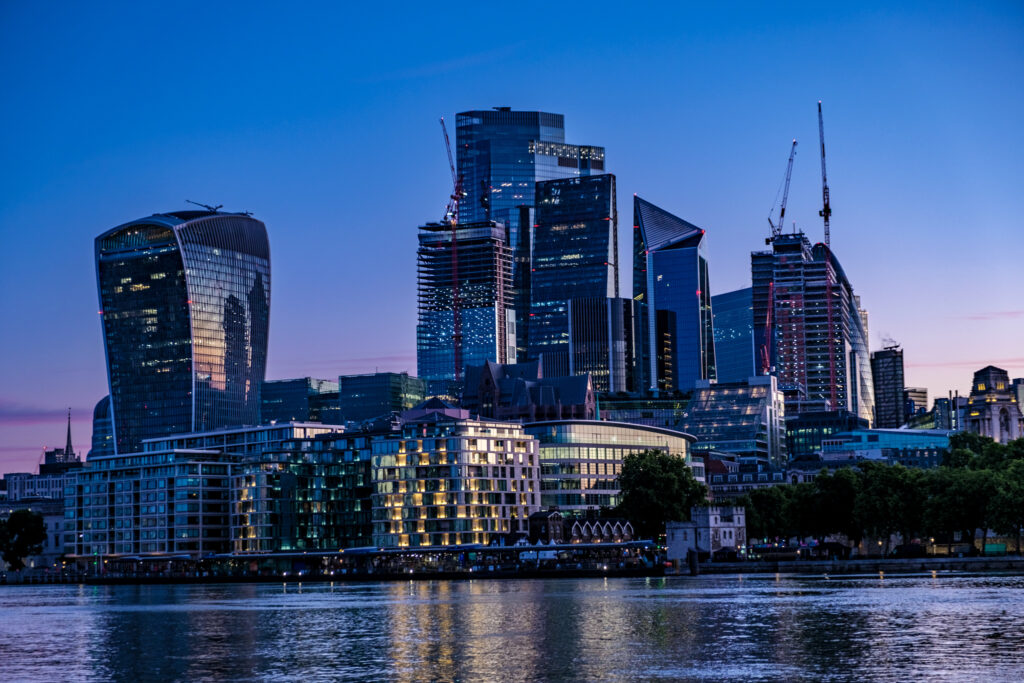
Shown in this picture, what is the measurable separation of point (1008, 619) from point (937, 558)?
103 m

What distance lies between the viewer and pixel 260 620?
120 metres

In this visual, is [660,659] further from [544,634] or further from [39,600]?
[39,600]

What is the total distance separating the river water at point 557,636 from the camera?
74.3 metres

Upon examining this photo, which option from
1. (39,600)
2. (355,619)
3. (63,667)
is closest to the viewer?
(63,667)

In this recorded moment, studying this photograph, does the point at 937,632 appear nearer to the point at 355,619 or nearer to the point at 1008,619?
the point at 1008,619

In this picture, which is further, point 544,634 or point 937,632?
point 544,634

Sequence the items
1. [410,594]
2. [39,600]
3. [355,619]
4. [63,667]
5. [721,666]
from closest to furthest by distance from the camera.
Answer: [721,666] < [63,667] < [355,619] < [410,594] < [39,600]

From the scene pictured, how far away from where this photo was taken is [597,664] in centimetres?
7688

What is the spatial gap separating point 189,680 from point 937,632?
151 ft

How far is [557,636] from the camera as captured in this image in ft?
308

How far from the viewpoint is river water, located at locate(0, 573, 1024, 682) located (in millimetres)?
74312

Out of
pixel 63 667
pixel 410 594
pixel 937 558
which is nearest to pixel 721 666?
pixel 63 667

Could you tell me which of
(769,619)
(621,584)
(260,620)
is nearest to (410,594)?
(621,584)

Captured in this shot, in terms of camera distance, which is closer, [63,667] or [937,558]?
[63,667]
